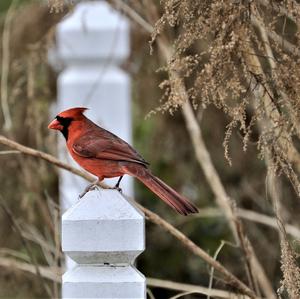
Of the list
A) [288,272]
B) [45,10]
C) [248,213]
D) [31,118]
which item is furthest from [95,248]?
[45,10]

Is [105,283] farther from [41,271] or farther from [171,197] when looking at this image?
[41,271]

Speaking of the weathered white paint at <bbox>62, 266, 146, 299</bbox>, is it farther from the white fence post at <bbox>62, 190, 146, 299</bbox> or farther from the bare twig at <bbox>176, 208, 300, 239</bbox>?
the bare twig at <bbox>176, 208, 300, 239</bbox>

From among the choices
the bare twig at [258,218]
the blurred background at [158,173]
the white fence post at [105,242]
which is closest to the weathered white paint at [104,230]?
the white fence post at [105,242]

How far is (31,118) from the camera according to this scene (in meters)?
3.67

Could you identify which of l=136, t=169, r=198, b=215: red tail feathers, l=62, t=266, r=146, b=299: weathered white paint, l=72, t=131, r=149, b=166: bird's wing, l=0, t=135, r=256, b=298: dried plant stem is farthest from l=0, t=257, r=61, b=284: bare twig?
l=62, t=266, r=146, b=299: weathered white paint

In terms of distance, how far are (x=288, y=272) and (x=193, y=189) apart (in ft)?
10.9

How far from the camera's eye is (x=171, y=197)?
2.00 m

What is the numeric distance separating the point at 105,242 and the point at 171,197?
0.86ft

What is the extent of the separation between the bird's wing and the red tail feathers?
0.07 meters

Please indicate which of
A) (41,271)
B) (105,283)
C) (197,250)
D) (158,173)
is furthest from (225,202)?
(158,173)

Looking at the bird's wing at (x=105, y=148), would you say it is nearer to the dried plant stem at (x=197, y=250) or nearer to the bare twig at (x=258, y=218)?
the dried plant stem at (x=197, y=250)

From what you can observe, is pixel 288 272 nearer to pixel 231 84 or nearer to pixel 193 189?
pixel 231 84

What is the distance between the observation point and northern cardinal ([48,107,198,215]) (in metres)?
2.20

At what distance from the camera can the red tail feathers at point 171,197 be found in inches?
76.9
